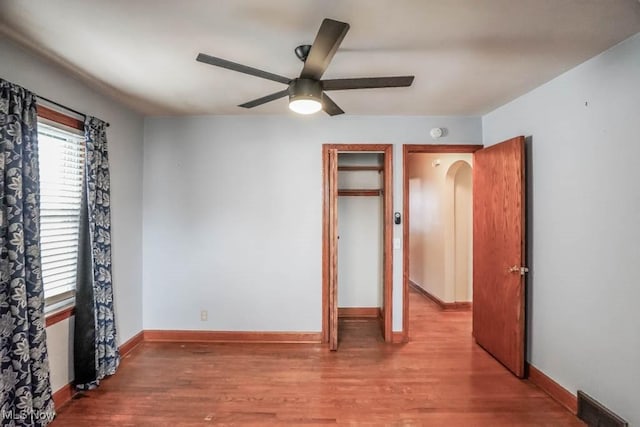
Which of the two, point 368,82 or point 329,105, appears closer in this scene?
point 368,82

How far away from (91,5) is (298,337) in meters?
3.27

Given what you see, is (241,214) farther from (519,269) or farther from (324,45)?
(519,269)

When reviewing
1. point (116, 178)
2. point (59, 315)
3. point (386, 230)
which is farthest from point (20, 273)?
point (386, 230)

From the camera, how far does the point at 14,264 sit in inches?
74.4

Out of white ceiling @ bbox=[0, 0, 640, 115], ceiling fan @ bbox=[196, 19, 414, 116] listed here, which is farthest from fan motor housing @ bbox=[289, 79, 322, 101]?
white ceiling @ bbox=[0, 0, 640, 115]

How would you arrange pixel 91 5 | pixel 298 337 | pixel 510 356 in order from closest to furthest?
pixel 91 5 → pixel 510 356 → pixel 298 337

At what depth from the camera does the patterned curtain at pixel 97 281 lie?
2547 mm

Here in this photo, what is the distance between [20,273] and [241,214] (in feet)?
6.34

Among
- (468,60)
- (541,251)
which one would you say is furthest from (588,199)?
(468,60)

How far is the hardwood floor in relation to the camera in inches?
89.0

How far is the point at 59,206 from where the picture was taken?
8.04 feet

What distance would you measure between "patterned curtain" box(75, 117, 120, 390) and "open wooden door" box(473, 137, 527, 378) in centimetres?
357

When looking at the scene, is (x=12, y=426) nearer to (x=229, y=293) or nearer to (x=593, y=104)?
(x=229, y=293)

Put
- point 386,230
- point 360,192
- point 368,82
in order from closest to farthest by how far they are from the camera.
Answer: point 368,82
point 386,230
point 360,192
